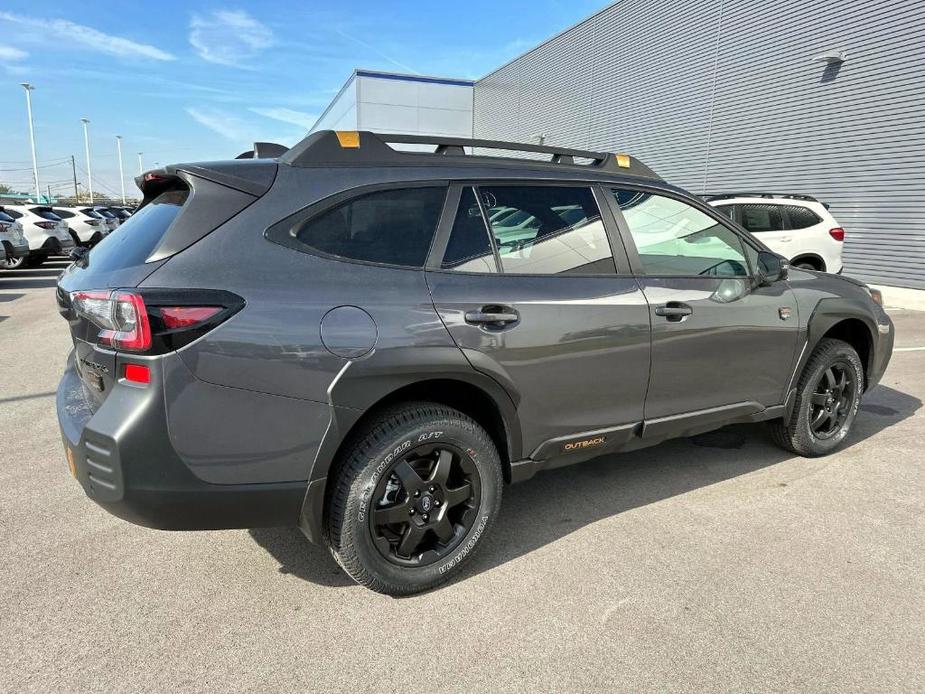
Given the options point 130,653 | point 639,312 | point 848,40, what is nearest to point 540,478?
point 639,312

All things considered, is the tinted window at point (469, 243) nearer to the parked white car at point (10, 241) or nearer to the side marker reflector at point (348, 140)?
the side marker reflector at point (348, 140)

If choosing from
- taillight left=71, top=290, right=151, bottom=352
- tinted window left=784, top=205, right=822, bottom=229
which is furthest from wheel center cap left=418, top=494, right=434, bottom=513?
tinted window left=784, top=205, right=822, bottom=229

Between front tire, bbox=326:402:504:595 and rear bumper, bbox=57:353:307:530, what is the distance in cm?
23

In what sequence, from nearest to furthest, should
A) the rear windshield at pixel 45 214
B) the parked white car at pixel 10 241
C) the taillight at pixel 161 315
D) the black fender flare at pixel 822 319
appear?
the taillight at pixel 161 315
the black fender flare at pixel 822 319
the parked white car at pixel 10 241
the rear windshield at pixel 45 214

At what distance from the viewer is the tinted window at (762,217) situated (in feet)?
33.5

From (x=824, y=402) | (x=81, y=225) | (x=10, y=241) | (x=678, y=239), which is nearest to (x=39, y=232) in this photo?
(x=10, y=241)

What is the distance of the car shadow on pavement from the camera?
120 inches

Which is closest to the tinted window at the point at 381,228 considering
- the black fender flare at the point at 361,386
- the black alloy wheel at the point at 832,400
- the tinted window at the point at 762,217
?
the black fender flare at the point at 361,386

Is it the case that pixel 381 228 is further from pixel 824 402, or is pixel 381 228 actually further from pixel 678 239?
pixel 824 402

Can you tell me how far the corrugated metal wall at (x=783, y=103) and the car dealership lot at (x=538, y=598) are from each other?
38.9ft

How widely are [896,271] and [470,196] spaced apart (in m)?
13.7

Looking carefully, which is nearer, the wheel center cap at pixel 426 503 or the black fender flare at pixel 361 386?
the black fender flare at pixel 361 386

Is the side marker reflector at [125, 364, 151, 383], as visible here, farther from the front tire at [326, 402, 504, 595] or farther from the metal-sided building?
the metal-sided building

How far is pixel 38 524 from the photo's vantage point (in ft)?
10.8
